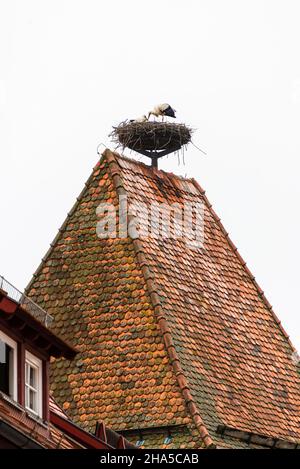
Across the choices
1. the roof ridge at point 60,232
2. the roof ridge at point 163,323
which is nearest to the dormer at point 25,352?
the roof ridge at point 163,323

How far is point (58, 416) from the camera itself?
40875 mm

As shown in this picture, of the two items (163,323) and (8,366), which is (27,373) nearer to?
(8,366)

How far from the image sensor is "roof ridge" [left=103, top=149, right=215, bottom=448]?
2025 inches

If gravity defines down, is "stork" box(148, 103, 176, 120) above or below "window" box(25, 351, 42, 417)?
above

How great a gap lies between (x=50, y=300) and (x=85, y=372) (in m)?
2.90

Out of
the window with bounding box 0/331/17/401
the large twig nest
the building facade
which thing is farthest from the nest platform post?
the window with bounding box 0/331/17/401

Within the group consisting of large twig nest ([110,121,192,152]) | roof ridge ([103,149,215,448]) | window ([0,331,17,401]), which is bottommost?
window ([0,331,17,401])

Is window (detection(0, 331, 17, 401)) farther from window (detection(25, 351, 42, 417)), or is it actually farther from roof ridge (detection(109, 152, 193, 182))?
roof ridge (detection(109, 152, 193, 182))

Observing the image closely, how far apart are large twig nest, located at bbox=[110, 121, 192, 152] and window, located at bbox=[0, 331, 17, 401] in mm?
22174

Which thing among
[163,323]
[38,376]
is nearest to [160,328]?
[163,323]

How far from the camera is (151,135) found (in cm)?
5941

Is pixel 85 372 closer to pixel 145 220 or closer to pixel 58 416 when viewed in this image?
pixel 145 220

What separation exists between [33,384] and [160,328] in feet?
53.0
